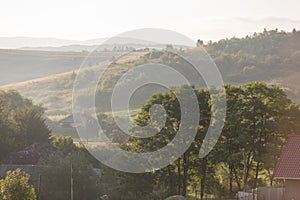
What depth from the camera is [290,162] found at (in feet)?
106

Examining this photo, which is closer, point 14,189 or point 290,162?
point 14,189

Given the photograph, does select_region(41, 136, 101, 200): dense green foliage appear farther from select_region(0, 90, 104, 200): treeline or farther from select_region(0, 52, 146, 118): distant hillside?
select_region(0, 52, 146, 118): distant hillside

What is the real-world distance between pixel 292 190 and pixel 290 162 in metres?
1.48

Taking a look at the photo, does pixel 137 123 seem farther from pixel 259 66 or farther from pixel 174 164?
pixel 259 66

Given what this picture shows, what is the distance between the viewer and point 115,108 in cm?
10825

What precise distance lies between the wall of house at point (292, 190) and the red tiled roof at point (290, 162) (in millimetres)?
483

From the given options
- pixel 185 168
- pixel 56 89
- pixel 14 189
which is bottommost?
pixel 185 168

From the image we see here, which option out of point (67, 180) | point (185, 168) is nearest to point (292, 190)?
point (185, 168)

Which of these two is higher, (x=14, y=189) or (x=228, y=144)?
(x=228, y=144)

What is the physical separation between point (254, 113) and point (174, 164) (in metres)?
7.59

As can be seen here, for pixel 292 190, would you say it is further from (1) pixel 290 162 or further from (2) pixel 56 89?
(2) pixel 56 89

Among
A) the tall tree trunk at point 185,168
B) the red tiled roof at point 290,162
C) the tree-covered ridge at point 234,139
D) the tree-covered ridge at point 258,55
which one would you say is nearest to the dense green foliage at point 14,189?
the red tiled roof at point 290,162

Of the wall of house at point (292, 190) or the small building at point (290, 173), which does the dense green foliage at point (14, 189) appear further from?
the wall of house at point (292, 190)

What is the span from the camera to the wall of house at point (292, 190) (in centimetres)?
3120
